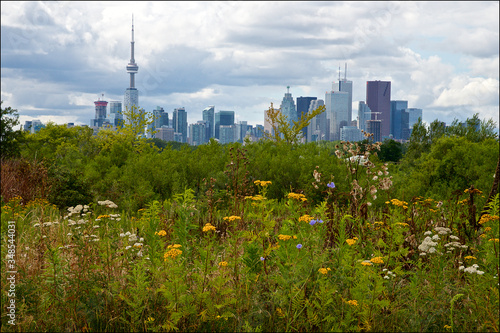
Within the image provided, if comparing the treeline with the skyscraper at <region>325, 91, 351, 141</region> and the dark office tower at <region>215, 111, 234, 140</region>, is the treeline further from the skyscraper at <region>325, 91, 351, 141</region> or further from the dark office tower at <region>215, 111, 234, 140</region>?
the dark office tower at <region>215, 111, 234, 140</region>

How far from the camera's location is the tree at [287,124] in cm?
1524

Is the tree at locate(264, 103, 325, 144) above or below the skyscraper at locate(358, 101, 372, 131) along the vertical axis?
below

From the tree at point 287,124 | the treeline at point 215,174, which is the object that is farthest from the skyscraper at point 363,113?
the treeline at point 215,174

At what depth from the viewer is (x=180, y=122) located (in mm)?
147625

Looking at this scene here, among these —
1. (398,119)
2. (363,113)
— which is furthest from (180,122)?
(398,119)

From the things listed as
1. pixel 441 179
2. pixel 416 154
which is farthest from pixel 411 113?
pixel 441 179

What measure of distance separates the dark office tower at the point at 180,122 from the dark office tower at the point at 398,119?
66686 millimetres

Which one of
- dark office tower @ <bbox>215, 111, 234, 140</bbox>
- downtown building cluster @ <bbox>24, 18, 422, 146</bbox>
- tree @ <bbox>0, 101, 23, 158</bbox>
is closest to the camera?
tree @ <bbox>0, 101, 23, 158</bbox>

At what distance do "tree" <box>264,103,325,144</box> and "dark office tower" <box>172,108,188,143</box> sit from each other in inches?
5083

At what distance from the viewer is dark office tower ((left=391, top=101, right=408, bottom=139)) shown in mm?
142125

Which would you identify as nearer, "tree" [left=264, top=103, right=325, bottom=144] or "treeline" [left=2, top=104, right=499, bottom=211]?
"treeline" [left=2, top=104, right=499, bottom=211]

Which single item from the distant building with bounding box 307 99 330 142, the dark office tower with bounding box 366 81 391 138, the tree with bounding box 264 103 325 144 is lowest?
the tree with bounding box 264 103 325 144

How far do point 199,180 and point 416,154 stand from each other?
15.0m

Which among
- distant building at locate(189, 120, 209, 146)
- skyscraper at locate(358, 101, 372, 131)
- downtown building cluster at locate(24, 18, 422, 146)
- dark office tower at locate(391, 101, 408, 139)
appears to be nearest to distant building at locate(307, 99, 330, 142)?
downtown building cluster at locate(24, 18, 422, 146)
